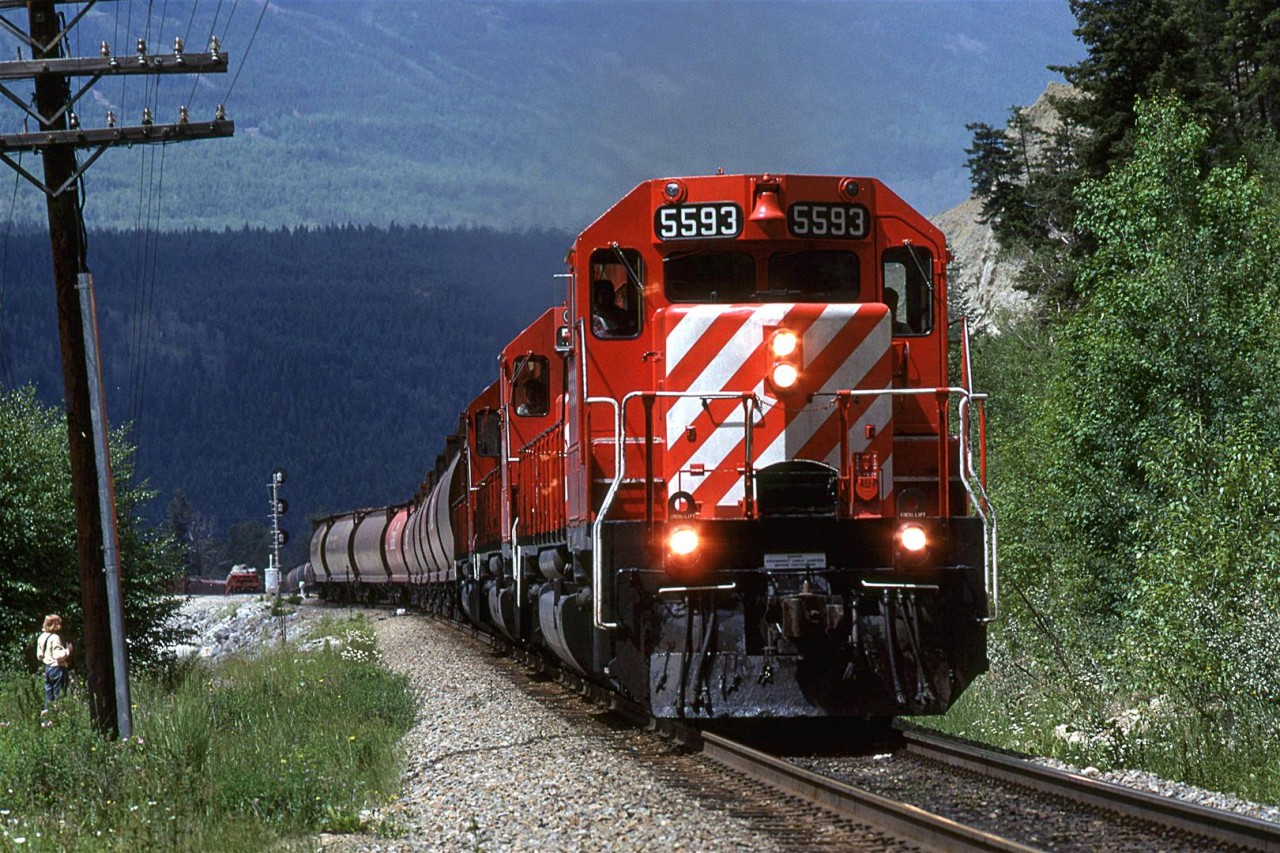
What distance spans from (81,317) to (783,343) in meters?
7.11

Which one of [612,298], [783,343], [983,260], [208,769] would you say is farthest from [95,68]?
Answer: [983,260]

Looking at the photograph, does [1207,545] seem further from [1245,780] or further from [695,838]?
[695,838]

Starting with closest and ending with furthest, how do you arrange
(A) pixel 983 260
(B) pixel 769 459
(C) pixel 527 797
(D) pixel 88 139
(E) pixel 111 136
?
(C) pixel 527 797 < (B) pixel 769 459 < (D) pixel 88 139 < (E) pixel 111 136 < (A) pixel 983 260

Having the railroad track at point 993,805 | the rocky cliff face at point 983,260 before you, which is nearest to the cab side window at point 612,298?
the railroad track at point 993,805

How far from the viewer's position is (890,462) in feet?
37.8

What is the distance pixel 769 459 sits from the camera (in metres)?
11.3

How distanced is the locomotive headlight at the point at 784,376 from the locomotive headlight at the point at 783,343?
0.08m

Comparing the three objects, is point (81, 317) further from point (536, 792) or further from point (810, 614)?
point (810, 614)

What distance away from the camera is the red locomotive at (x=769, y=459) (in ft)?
34.8

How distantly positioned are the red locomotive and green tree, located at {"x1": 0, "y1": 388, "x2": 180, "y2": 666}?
668 inches

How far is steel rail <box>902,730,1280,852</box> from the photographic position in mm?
7102

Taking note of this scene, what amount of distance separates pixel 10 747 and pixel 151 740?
72.2 inches

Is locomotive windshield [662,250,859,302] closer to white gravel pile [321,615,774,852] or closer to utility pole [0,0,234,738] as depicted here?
white gravel pile [321,615,774,852]

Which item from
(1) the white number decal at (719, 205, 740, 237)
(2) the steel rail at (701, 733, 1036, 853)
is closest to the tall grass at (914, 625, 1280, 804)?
(2) the steel rail at (701, 733, 1036, 853)
